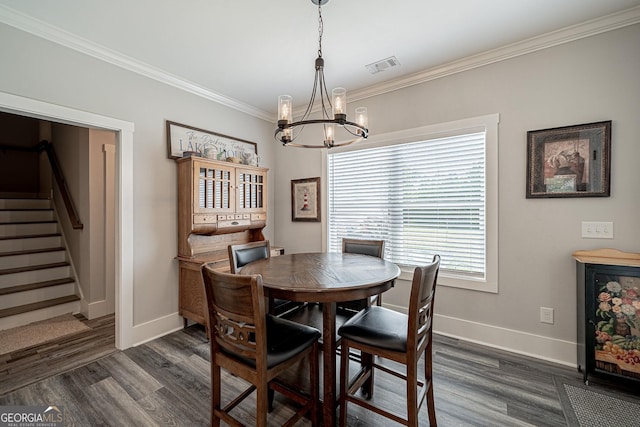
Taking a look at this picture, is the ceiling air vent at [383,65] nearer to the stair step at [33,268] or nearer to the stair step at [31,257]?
the stair step at [33,268]

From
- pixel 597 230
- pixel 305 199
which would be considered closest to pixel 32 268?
pixel 305 199

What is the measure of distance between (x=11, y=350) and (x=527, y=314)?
482 centimetres

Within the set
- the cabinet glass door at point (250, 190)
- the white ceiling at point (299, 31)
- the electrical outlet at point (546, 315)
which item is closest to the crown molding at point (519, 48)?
the white ceiling at point (299, 31)

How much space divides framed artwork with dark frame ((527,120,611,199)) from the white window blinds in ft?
1.36

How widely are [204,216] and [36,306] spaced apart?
7.97 ft

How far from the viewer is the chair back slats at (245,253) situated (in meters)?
2.23

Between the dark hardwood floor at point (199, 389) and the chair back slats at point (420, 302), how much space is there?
2.31 ft

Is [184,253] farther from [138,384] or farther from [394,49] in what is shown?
[394,49]

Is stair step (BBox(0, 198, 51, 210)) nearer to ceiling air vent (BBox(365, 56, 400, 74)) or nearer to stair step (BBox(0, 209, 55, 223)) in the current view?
stair step (BBox(0, 209, 55, 223))

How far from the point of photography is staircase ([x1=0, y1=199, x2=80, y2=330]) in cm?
327

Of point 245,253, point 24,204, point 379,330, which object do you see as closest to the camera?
point 379,330

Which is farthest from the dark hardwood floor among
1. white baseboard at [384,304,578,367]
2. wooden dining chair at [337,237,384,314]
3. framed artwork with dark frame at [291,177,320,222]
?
framed artwork with dark frame at [291,177,320,222]

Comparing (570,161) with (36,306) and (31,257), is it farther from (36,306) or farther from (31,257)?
(31,257)

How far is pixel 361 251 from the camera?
274cm
